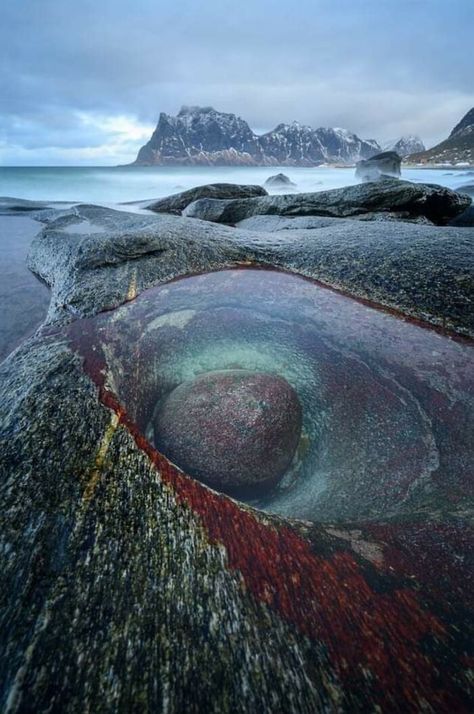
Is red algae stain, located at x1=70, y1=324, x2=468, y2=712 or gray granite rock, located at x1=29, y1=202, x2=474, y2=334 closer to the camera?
red algae stain, located at x1=70, y1=324, x2=468, y2=712

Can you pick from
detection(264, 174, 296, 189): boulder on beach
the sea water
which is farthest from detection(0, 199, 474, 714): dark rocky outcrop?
detection(264, 174, 296, 189): boulder on beach

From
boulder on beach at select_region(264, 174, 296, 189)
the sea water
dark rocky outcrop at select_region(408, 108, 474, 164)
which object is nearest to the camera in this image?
the sea water

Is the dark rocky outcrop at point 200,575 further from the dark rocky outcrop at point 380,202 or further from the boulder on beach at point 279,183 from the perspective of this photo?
the boulder on beach at point 279,183

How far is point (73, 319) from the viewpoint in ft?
8.34

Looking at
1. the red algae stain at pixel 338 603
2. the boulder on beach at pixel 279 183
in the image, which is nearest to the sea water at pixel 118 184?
the boulder on beach at pixel 279 183

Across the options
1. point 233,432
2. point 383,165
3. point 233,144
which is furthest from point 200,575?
point 233,144

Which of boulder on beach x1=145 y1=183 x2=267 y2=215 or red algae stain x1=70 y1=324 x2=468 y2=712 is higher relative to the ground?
boulder on beach x1=145 y1=183 x2=267 y2=215

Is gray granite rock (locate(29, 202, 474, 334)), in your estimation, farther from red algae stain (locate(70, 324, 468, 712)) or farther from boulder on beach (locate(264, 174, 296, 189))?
boulder on beach (locate(264, 174, 296, 189))

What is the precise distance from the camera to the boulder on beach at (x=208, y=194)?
9984 millimetres

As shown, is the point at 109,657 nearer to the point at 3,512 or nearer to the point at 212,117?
the point at 3,512

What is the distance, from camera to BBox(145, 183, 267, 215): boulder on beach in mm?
9984

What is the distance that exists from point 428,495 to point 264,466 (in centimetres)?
84

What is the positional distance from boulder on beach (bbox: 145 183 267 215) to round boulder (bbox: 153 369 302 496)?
357 inches

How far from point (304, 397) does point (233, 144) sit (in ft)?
602
